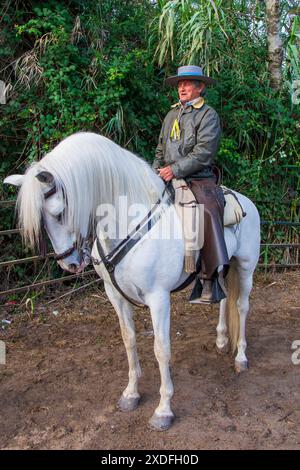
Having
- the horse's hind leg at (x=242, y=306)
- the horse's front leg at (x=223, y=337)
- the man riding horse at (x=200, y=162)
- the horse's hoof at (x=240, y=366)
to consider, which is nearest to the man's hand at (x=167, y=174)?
the man riding horse at (x=200, y=162)

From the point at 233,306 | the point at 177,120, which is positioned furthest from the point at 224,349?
the point at 177,120

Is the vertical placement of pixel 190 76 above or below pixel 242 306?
above

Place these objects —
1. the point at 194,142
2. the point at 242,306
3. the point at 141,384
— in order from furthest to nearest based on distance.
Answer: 1. the point at 242,306
2. the point at 141,384
3. the point at 194,142

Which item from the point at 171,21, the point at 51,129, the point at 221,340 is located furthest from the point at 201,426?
the point at 171,21

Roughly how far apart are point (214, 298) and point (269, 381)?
3.44 feet

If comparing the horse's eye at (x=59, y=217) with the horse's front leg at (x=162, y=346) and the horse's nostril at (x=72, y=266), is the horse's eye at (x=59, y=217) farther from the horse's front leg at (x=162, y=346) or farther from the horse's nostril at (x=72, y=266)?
the horse's front leg at (x=162, y=346)

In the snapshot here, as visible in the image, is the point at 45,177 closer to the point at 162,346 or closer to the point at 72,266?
the point at 72,266

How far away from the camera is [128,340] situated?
9.71 ft

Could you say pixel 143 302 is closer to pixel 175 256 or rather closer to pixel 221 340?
pixel 175 256

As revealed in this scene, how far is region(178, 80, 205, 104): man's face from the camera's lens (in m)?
2.88

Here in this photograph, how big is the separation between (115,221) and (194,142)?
83cm

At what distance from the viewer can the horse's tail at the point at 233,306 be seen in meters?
3.56

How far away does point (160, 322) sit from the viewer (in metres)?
2.62

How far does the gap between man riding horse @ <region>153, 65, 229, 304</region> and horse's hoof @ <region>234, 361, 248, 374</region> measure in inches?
37.3
